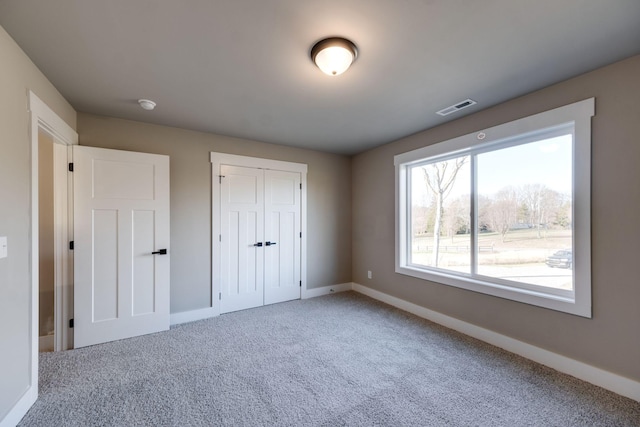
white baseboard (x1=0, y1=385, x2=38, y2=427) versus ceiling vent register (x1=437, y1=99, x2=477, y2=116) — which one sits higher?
ceiling vent register (x1=437, y1=99, x2=477, y2=116)

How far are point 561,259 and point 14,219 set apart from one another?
432 centimetres

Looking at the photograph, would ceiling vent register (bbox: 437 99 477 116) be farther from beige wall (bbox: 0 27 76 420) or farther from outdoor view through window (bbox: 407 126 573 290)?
beige wall (bbox: 0 27 76 420)

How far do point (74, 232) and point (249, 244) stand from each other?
6.36 ft

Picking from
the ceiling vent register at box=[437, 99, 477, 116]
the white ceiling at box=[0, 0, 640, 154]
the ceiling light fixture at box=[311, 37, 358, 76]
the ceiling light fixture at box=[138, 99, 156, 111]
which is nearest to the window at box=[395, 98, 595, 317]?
the ceiling vent register at box=[437, 99, 477, 116]

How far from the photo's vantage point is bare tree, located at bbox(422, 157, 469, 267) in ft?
11.3

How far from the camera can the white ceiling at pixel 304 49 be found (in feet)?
5.05

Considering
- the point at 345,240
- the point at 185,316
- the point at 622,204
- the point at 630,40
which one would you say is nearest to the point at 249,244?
the point at 185,316

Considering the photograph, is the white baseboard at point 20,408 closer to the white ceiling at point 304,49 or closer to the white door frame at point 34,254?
the white door frame at point 34,254

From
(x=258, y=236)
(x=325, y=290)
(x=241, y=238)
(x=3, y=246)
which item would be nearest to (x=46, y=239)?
(x=3, y=246)

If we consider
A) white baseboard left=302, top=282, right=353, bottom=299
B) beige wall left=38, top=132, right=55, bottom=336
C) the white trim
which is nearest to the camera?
beige wall left=38, top=132, right=55, bottom=336

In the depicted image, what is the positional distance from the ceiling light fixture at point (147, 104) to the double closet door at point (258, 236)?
1113 millimetres

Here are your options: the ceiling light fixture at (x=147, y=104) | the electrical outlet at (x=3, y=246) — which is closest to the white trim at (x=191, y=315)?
the electrical outlet at (x=3, y=246)

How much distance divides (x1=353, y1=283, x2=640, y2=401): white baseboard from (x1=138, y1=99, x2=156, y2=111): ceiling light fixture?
3.97 metres

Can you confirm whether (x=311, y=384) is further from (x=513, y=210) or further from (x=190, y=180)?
(x=190, y=180)
